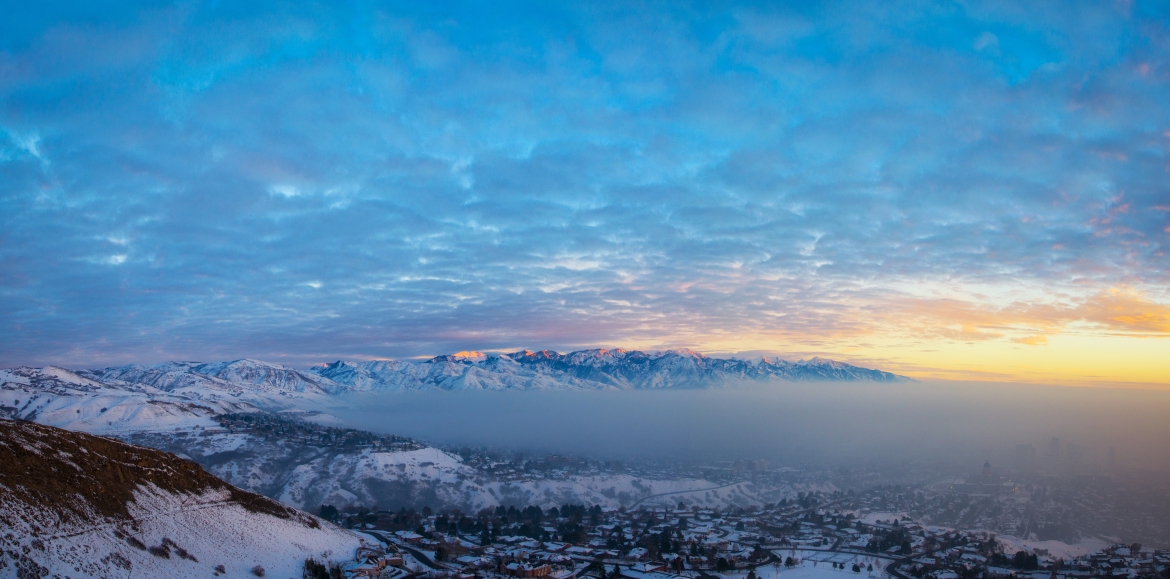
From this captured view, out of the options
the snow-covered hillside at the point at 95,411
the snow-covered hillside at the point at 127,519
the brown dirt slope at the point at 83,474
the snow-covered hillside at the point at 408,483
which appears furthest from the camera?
the snow-covered hillside at the point at 95,411

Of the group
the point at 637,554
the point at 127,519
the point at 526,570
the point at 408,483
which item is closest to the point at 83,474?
the point at 127,519

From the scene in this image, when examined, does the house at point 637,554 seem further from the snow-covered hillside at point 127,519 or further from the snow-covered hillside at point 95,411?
the snow-covered hillside at point 95,411

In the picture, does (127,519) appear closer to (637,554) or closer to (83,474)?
(83,474)

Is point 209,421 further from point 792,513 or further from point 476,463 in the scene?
point 792,513

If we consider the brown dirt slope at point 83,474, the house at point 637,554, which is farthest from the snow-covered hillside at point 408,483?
the brown dirt slope at point 83,474

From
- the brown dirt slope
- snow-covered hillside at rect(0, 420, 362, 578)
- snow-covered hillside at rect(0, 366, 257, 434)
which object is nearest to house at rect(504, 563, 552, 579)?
snow-covered hillside at rect(0, 420, 362, 578)

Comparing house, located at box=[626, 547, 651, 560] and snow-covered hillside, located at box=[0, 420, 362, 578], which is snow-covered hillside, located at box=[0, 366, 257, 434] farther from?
house, located at box=[626, 547, 651, 560]

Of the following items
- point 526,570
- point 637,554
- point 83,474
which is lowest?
point 637,554
